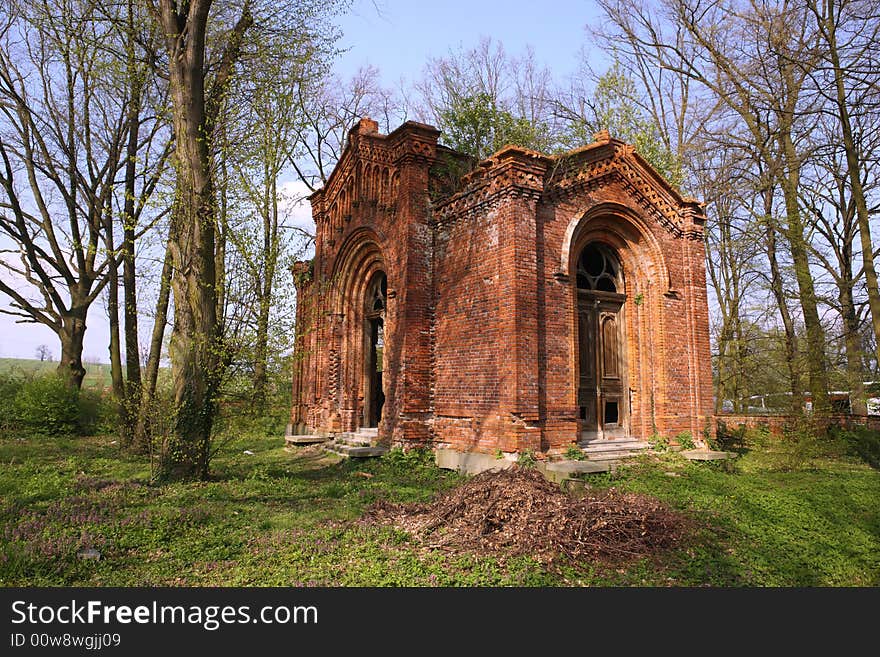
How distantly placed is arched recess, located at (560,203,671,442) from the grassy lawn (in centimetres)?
137

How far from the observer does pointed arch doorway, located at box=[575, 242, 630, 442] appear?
37.0ft

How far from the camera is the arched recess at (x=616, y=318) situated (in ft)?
37.1

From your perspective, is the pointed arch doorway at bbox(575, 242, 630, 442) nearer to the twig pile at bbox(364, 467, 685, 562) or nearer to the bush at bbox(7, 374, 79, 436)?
the twig pile at bbox(364, 467, 685, 562)

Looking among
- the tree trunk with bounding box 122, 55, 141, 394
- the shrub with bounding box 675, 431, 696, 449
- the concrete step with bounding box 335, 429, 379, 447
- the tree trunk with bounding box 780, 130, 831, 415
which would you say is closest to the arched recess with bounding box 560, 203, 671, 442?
the shrub with bounding box 675, 431, 696, 449

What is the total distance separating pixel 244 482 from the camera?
9.62 meters

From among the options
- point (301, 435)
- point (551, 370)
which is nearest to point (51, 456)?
point (301, 435)

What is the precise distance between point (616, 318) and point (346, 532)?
784 cm

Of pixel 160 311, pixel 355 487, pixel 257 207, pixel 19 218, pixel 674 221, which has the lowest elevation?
pixel 355 487

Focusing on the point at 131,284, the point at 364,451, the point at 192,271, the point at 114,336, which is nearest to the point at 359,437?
the point at 364,451

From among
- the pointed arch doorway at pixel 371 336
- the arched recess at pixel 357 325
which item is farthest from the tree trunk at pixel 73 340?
the pointed arch doorway at pixel 371 336

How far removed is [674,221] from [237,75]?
32.5 feet

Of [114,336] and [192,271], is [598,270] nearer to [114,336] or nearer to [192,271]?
[192,271]

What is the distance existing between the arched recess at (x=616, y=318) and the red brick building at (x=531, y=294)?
0.10 ft

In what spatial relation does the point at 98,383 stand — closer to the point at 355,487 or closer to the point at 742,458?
the point at 355,487
